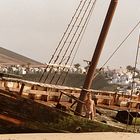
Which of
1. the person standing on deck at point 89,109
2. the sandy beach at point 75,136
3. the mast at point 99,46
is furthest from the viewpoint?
the mast at point 99,46

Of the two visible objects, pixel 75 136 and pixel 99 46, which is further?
pixel 99 46

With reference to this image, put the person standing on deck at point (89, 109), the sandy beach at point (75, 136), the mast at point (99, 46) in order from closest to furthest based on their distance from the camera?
the sandy beach at point (75, 136) → the person standing on deck at point (89, 109) → the mast at point (99, 46)

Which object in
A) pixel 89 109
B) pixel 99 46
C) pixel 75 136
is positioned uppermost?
pixel 99 46

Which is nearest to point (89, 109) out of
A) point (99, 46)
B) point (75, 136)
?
point (75, 136)

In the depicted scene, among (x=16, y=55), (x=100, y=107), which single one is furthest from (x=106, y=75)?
(x=100, y=107)

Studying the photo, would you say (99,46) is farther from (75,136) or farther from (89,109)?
(75,136)

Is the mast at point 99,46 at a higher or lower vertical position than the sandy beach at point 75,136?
higher

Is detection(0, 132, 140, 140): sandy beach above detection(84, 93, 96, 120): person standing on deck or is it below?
below

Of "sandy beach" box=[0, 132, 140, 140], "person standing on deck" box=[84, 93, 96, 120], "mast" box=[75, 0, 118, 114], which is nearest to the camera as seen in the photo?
"sandy beach" box=[0, 132, 140, 140]

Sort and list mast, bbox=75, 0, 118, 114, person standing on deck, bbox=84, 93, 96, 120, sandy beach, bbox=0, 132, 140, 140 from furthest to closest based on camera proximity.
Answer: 1. mast, bbox=75, 0, 118, 114
2. person standing on deck, bbox=84, 93, 96, 120
3. sandy beach, bbox=0, 132, 140, 140

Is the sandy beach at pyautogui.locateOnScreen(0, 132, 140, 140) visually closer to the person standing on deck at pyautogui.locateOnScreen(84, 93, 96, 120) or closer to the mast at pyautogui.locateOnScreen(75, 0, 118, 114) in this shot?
the person standing on deck at pyautogui.locateOnScreen(84, 93, 96, 120)

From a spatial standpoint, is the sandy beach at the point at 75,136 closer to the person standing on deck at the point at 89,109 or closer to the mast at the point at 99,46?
the person standing on deck at the point at 89,109

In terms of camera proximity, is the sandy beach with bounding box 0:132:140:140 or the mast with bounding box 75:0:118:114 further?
the mast with bounding box 75:0:118:114

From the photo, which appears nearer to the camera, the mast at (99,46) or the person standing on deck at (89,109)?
the person standing on deck at (89,109)
